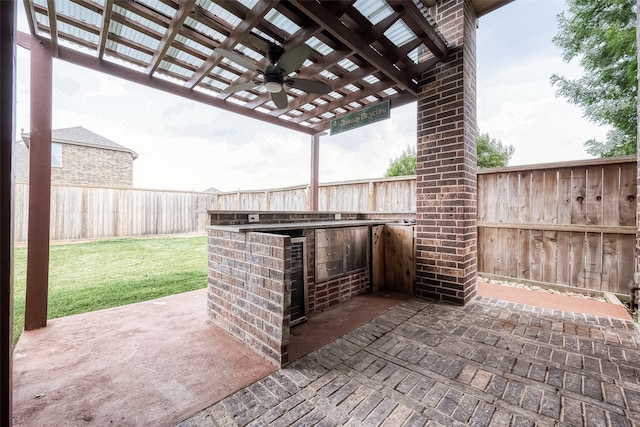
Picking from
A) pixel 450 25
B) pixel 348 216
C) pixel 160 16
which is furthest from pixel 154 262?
pixel 450 25

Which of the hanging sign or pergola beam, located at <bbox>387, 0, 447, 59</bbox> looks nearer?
pergola beam, located at <bbox>387, 0, 447, 59</bbox>

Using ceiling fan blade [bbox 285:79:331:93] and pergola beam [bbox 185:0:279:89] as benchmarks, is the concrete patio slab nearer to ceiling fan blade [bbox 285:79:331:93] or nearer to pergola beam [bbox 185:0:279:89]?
ceiling fan blade [bbox 285:79:331:93]

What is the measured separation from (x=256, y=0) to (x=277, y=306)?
2740 millimetres

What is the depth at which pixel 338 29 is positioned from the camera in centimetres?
246

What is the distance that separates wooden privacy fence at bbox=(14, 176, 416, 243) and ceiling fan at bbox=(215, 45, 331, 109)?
2999mm

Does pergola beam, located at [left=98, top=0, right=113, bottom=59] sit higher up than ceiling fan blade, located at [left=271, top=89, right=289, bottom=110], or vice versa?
pergola beam, located at [left=98, top=0, right=113, bottom=59]

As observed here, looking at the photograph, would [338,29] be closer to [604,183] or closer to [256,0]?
[256,0]

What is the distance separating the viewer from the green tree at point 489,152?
43.4 ft

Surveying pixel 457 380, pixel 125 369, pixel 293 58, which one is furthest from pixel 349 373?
pixel 293 58

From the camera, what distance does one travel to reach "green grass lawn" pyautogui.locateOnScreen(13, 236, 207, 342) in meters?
3.38

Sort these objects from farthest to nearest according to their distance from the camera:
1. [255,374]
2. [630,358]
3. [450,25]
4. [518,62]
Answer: [518,62]
[450,25]
[630,358]
[255,374]

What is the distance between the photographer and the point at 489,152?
529 inches

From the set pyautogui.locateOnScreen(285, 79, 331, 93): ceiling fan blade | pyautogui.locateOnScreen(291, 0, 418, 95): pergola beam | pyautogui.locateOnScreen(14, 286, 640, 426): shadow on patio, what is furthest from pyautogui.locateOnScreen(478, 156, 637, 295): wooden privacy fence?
pyautogui.locateOnScreen(285, 79, 331, 93): ceiling fan blade

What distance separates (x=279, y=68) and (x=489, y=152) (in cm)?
1434
